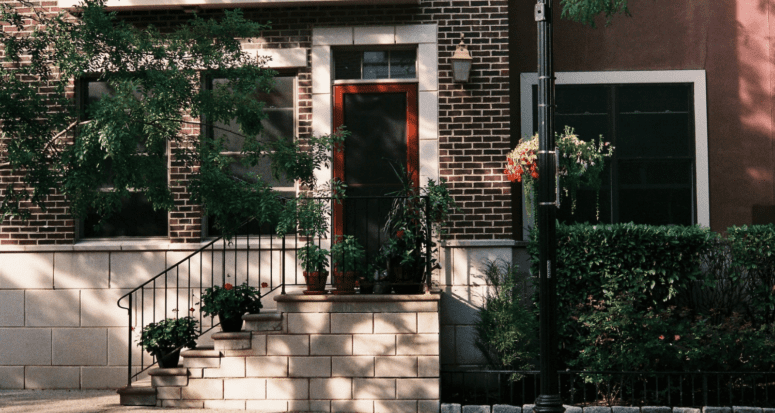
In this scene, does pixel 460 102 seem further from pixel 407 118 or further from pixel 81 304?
pixel 81 304

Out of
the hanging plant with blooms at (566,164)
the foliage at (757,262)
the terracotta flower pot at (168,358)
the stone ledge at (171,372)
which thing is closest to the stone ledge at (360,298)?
the stone ledge at (171,372)

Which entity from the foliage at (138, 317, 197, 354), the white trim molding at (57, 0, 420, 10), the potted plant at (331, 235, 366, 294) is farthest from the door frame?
the foliage at (138, 317, 197, 354)

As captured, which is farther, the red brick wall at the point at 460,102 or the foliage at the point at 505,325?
the red brick wall at the point at 460,102

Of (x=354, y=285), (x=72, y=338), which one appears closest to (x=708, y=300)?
(x=354, y=285)

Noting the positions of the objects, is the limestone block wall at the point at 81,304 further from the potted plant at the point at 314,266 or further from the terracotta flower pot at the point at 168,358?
the potted plant at the point at 314,266

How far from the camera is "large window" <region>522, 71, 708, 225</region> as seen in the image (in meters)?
9.23

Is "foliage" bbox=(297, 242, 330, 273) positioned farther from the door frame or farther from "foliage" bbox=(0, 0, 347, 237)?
the door frame

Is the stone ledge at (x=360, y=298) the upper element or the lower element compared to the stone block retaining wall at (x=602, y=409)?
upper

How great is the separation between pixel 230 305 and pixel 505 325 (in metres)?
3.01

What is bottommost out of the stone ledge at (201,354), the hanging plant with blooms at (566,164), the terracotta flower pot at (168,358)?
the terracotta flower pot at (168,358)

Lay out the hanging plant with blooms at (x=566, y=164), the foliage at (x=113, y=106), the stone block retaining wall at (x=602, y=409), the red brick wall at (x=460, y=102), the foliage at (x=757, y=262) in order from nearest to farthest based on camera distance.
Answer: the foliage at (x=113, y=106) → the stone block retaining wall at (x=602, y=409) → the foliage at (x=757, y=262) → the hanging plant with blooms at (x=566, y=164) → the red brick wall at (x=460, y=102)

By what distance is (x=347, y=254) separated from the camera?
733 cm

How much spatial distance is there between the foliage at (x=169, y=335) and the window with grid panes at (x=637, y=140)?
5.08 m

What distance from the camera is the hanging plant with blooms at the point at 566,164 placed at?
827 centimetres
